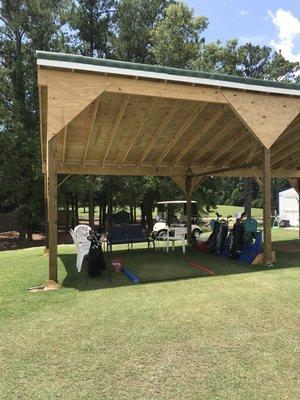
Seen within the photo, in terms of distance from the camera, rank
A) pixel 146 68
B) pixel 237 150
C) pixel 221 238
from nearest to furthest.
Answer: pixel 146 68 → pixel 221 238 → pixel 237 150

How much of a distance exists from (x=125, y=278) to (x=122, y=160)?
5.50 m

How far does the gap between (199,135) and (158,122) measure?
4.65 feet

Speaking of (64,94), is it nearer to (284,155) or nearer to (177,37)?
(284,155)

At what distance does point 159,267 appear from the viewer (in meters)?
8.22

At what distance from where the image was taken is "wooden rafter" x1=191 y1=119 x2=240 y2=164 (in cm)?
992

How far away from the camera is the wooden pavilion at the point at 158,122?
6355 millimetres

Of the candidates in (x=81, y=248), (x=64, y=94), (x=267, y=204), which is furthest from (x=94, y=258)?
(x=267, y=204)

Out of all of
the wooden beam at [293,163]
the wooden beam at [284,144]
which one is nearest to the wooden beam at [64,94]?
the wooden beam at [284,144]

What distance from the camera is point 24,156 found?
66.0ft

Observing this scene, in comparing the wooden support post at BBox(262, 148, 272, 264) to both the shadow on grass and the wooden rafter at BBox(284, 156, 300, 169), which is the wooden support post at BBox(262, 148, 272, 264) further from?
the wooden rafter at BBox(284, 156, 300, 169)

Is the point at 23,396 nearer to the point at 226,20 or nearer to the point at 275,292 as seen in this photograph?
the point at 275,292

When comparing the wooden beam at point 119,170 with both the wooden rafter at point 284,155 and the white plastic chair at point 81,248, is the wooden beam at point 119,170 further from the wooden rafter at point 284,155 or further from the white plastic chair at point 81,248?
the white plastic chair at point 81,248

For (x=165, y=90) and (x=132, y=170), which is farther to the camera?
(x=132, y=170)

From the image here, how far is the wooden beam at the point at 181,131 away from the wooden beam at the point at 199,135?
414 mm
